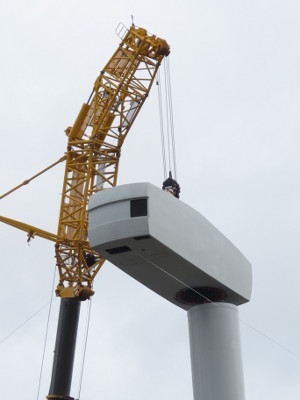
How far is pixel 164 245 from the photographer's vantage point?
14.8 m

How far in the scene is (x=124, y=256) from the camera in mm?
15453

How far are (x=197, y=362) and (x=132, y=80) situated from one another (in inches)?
985

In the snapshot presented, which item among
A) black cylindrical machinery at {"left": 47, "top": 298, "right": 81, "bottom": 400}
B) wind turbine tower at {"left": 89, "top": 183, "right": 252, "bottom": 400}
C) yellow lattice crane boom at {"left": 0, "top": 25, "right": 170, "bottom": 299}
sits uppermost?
yellow lattice crane boom at {"left": 0, "top": 25, "right": 170, "bottom": 299}

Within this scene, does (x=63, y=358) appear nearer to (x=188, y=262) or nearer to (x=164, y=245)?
(x=188, y=262)

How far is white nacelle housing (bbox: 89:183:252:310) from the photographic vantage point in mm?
14828

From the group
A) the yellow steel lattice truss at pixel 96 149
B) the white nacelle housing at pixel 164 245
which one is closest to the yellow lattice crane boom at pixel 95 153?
the yellow steel lattice truss at pixel 96 149

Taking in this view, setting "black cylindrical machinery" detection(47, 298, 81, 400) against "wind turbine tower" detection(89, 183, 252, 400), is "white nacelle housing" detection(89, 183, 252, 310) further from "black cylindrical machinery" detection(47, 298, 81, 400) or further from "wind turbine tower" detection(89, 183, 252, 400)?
"black cylindrical machinery" detection(47, 298, 81, 400)

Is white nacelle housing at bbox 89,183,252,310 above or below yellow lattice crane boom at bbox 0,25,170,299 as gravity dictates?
below

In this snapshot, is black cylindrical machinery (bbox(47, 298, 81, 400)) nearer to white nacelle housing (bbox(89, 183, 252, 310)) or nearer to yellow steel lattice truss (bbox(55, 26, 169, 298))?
yellow steel lattice truss (bbox(55, 26, 169, 298))

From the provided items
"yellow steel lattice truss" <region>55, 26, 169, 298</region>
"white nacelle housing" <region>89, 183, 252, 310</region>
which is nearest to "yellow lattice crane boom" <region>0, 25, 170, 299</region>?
"yellow steel lattice truss" <region>55, 26, 169, 298</region>

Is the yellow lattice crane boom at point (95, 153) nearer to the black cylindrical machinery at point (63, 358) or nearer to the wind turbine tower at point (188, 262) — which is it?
the black cylindrical machinery at point (63, 358)

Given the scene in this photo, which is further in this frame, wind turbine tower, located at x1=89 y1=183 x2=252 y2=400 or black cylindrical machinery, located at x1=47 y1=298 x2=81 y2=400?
black cylindrical machinery, located at x1=47 y1=298 x2=81 y2=400

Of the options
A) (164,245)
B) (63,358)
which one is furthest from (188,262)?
(63,358)

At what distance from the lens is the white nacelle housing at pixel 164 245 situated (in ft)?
48.6
